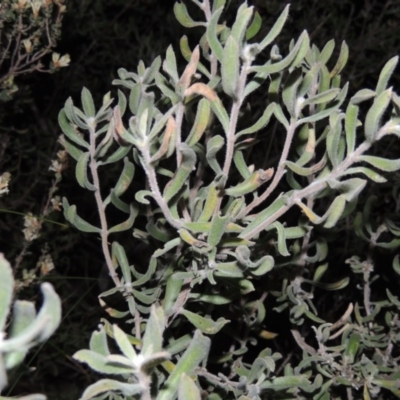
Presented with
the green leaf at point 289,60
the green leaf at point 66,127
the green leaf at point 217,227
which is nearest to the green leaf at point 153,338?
the green leaf at point 217,227

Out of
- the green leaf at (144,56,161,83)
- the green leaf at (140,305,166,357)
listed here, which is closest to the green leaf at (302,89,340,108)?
the green leaf at (144,56,161,83)

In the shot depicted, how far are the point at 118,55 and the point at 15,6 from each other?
2.82 ft

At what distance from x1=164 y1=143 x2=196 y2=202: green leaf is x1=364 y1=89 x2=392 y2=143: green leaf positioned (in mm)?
151

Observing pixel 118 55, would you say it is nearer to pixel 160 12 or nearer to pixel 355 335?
pixel 160 12

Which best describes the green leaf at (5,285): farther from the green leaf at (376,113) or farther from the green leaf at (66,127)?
the green leaf at (66,127)

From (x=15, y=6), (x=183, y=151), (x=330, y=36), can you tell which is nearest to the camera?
(x=183, y=151)

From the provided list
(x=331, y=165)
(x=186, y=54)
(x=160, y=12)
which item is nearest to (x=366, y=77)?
(x=160, y=12)

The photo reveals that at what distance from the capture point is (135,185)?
1.62 m

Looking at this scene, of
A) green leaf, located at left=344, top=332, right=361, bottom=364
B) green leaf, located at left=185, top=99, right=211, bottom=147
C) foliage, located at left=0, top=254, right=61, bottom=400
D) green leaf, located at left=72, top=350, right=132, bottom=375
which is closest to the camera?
foliage, located at left=0, top=254, right=61, bottom=400

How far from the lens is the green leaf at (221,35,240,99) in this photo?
20.5 inches

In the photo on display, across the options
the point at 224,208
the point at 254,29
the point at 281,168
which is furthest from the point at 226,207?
the point at 254,29

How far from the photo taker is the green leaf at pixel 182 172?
21.6 inches

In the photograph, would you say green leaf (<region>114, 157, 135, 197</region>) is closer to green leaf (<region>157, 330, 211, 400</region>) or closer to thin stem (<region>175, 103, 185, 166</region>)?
thin stem (<region>175, 103, 185, 166</region>)

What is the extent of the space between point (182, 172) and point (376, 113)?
17 centimetres
